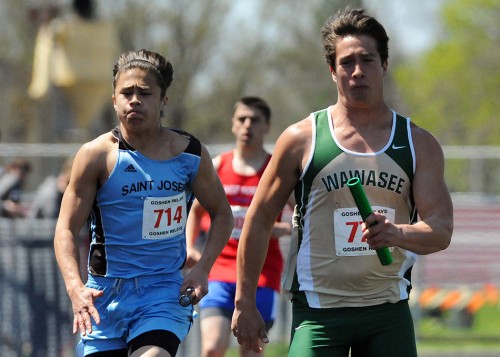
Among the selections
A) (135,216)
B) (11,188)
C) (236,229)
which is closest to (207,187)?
(135,216)

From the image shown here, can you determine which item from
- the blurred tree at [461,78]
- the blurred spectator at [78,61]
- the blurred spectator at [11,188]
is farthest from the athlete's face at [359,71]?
the blurred tree at [461,78]

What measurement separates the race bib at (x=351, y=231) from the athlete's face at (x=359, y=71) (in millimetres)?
463

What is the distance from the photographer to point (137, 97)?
236 inches

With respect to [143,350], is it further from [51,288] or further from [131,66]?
[51,288]

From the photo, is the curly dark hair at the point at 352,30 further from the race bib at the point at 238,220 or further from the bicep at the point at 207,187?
the race bib at the point at 238,220

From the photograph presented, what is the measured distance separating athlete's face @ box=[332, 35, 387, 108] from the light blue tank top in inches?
45.6

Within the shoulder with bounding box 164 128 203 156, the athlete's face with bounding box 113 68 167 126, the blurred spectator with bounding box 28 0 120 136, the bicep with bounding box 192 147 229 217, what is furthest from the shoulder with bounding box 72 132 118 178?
the blurred spectator with bounding box 28 0 120 136

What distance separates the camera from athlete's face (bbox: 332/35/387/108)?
17.3 feet

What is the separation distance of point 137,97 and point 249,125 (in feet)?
10.2

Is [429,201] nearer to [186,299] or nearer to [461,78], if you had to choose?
[186,299]

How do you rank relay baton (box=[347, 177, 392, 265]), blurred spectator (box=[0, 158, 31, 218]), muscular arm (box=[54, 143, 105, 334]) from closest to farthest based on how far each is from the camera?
relay baton (box=[347, 177, 392, 265]), muscular arm (box=[54, 143, 105, 334]), blurred spectator (box=[0, 158, 31, 218])

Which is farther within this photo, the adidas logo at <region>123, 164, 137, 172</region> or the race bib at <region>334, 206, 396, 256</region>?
the adidas logo at <region>123, 164, 137, 172</region>

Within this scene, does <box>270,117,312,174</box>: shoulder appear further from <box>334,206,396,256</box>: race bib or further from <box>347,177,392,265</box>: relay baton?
<box>347,177,392,265</box>: relay baton

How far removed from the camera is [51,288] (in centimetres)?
1078
